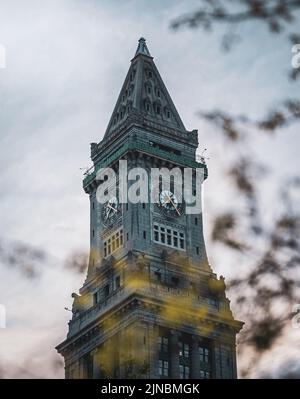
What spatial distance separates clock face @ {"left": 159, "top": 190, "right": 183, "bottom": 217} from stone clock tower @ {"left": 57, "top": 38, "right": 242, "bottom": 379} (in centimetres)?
14

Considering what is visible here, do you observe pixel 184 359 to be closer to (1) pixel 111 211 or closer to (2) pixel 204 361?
(2) pixel 204 361

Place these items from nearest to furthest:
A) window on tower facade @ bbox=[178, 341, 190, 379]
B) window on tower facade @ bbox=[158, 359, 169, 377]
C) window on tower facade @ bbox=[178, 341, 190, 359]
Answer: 1. window on tower facade @ bbox=[158, 359, 169, 377]
2. window on tower facade @ bbox=[178, 341, 190, 379]
3. window on tower facade @ bbox=[178, 341, 190, 359]

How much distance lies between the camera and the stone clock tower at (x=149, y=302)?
598ft

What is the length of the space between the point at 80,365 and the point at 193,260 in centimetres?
2242

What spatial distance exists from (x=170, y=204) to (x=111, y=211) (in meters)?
8.74

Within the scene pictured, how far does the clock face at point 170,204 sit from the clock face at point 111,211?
21.0 ft

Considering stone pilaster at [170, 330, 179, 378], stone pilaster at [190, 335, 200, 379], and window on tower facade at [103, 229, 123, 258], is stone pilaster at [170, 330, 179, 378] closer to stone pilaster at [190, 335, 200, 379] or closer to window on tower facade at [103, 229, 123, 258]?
stone pilaster at [190, 335, 200, 379]

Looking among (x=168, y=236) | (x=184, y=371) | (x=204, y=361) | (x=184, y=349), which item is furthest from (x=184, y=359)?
(x=168, y=236)

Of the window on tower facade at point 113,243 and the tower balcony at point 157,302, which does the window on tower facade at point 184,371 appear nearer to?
the tower balcony at point 157,302

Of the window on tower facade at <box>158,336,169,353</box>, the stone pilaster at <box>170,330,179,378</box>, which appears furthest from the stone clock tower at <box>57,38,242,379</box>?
the stone pilaster at <box>170,330,179,378</box>

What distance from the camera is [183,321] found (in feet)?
612

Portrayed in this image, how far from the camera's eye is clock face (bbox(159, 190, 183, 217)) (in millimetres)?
195875

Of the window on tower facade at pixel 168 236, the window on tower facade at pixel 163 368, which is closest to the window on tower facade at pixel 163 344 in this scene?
the window on tower facade at pixel 163 368
